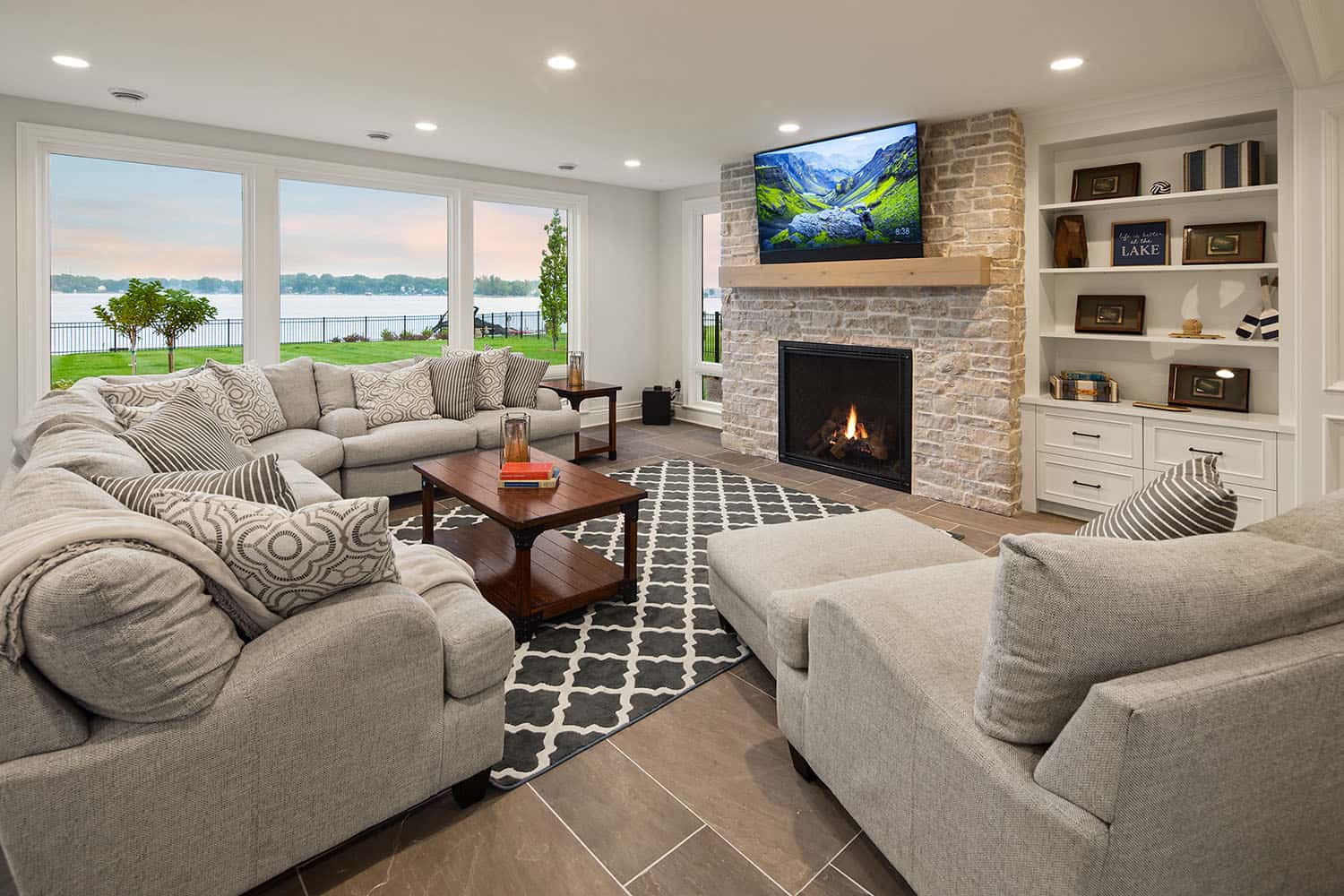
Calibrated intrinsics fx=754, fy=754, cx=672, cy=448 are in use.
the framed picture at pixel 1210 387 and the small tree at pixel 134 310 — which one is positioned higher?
the small tree at pixel 134 310

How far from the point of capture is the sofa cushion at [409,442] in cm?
468

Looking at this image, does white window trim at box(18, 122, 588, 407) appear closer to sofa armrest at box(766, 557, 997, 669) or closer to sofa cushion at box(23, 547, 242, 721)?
sofa cushion at box(23, 547, 242, 721)

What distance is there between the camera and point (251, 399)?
15.1 ft

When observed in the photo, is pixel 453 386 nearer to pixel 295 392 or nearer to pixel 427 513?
pixel 295 392

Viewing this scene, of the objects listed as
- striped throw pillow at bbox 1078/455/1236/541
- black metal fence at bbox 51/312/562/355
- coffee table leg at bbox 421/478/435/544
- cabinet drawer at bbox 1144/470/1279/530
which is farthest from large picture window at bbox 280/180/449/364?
striped throw pillow at bbox 1078/455/1236/541

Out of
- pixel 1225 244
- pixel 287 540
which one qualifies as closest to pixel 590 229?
pixel 1225 244

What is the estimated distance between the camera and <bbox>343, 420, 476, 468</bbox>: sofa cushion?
4682 mm

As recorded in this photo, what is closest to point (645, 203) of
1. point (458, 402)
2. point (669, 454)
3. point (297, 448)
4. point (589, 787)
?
point (669, 454)

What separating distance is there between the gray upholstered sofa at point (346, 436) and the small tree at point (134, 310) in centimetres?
37

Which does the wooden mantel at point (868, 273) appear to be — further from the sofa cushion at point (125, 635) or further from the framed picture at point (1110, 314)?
the sofa cushion at point (125, 635)

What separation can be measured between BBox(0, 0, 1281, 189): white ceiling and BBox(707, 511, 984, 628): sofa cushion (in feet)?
6.71

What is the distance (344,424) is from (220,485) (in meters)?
3.05

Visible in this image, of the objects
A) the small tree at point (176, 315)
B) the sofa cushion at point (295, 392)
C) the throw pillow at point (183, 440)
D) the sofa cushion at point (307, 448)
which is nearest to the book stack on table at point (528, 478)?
the throw pillow at point (183, 440)

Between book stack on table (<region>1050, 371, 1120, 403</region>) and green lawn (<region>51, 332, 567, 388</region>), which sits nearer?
book stack on table (<region>1050, 371, 1120, 403</region>)
